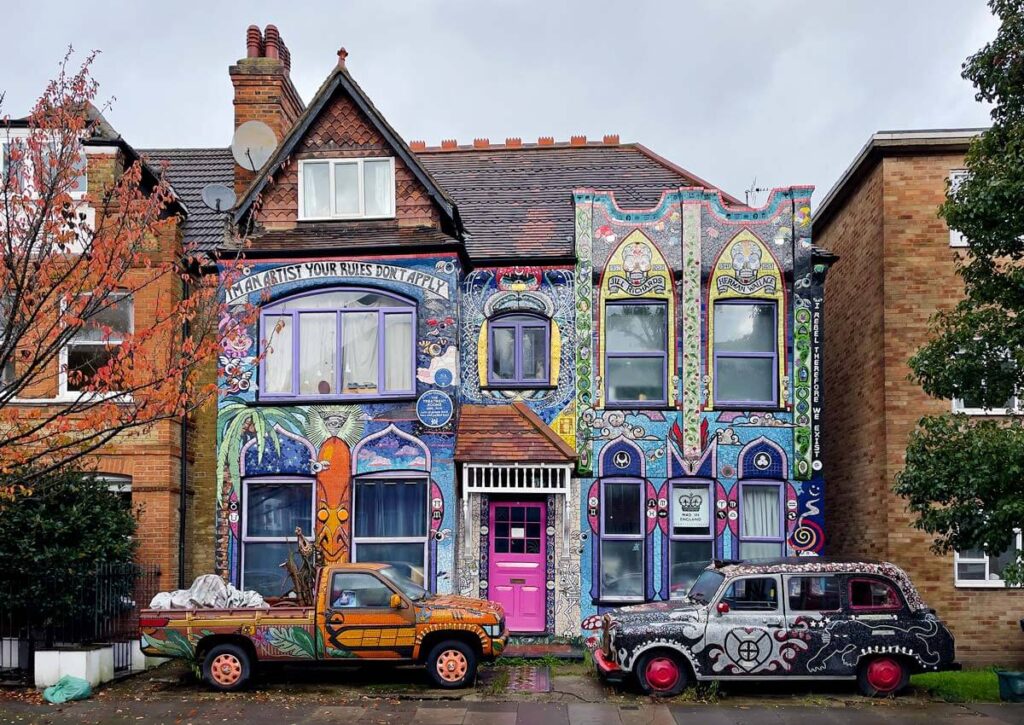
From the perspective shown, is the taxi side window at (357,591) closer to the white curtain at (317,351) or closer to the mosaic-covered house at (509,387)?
the mosaic-covered house at (509,387)

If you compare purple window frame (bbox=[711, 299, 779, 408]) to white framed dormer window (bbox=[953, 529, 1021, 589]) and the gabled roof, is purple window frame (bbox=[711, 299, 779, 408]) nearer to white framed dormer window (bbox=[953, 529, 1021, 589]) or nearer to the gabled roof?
white framed dormer window (bbox=[953, 529, 1021, 589])

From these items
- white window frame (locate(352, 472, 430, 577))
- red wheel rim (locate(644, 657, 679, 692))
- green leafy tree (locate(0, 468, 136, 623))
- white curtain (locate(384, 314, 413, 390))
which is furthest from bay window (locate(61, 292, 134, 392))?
red wheel rim (locate(644, 657, 679, 692))

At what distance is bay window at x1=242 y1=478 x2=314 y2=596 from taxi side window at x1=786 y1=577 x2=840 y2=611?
304 inches

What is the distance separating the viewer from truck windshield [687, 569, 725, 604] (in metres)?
14.0

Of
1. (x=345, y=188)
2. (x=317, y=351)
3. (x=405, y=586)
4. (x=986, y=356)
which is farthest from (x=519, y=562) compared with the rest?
(x=986, y=356)

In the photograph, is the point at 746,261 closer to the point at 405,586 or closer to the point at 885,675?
the point at 885,675

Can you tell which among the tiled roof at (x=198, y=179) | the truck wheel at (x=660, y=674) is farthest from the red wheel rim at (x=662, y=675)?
the tiled roof at (x=198, y=179)

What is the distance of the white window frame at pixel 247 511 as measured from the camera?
17.1 metres

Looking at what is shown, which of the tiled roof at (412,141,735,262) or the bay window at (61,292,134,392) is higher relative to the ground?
the tiled roof at (412,141,735,262)

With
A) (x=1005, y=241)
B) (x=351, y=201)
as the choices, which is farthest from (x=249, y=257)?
(x=1005, y=241)

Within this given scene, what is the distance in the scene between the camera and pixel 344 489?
17000mm

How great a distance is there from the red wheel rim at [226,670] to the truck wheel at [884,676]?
8.14m

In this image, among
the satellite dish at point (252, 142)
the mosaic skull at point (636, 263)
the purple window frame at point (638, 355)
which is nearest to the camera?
the purple window frame at point (638, 355)

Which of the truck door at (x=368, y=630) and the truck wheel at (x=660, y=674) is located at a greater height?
the truck door at (x=368, y=630)
